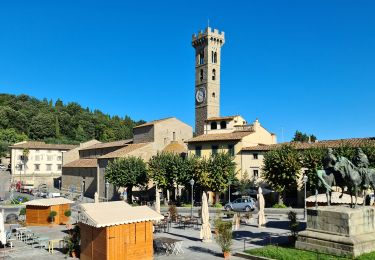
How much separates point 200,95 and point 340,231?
167ft

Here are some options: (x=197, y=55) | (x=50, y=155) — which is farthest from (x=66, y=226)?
(x=50, y=155)

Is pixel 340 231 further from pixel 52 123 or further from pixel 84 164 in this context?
pixel 52 123

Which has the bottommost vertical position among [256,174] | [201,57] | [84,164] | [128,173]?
[256,174]

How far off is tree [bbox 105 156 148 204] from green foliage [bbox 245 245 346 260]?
29279mm

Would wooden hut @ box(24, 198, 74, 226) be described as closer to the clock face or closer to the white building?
the clock face

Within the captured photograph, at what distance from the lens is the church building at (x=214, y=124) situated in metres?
46.8

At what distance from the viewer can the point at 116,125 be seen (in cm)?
13150

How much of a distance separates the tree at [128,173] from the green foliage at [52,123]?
65.5 m

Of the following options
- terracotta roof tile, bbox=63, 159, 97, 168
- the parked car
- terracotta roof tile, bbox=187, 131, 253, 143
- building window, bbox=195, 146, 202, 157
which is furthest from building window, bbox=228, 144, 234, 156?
terracotta roof tile, bbox=63, 159, 97, 168

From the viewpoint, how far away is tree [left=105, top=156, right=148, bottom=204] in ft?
149

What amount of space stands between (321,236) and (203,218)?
21.8 ft

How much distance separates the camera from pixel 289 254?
16844 millimetres

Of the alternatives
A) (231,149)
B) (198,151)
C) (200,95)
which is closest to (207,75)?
(200,95)

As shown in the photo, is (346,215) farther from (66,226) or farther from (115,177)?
(115,177)
